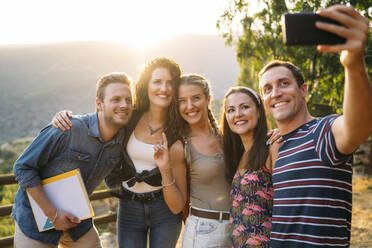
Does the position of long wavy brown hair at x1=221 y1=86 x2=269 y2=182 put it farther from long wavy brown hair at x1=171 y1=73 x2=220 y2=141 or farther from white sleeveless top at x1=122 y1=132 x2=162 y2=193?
white sleeveless top at x1=122 y1=132 x2=162 y2=193

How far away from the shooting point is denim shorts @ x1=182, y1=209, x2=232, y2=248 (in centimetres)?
209

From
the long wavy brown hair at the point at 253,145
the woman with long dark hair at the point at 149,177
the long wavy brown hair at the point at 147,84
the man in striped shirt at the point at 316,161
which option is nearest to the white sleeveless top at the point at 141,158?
the woman with long dark hair at the point at 149,177

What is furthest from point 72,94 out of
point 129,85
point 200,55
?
point 129,85

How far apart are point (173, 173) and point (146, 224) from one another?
64 cm

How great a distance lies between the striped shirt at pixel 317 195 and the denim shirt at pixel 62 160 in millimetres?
1594

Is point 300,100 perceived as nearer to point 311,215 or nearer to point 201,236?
point 311,215

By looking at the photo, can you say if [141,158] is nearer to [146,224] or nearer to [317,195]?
Result: [146,224]

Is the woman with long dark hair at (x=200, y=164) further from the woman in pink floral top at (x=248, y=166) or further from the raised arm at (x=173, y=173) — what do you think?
the woman in pink floral top at (x=248, y=166)

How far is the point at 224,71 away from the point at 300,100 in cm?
7854

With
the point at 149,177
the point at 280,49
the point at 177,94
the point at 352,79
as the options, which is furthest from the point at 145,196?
the point at 280,49

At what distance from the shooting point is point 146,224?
2.63 m

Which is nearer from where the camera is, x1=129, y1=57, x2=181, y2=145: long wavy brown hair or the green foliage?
x1=129, y1=57, x2=181, y2=145: long wavy brown hair

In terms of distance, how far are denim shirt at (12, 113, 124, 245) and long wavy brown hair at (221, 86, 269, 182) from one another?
3.28 ft

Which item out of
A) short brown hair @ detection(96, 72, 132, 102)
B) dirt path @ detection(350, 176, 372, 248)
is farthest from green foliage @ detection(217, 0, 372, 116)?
short brown hair @ detection(96, 72, 132, 102)
